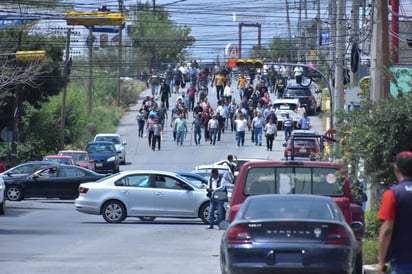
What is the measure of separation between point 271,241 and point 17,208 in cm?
2337

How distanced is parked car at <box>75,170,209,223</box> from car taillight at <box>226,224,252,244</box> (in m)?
15.8

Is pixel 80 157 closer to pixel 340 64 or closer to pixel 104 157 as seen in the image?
pixel 104 157

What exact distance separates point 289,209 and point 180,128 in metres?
45.2

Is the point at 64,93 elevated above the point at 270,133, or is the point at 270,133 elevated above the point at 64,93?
the point at 64,93

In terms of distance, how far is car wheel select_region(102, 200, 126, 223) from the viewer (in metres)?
28.9

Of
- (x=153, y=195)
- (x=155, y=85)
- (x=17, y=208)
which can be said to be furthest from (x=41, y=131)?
(x=153, y=195)

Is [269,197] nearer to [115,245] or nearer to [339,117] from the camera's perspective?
[339,117]

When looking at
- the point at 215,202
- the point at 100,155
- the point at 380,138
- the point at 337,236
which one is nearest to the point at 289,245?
the point at 337,236

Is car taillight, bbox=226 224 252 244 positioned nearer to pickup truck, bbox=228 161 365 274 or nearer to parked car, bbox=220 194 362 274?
parked car, bbox=220 194 362 274

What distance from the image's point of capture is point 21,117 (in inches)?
2271

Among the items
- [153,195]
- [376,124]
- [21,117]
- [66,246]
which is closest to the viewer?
[376,124]

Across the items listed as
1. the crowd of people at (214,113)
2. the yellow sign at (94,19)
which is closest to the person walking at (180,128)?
the crowd of people at (214,113)

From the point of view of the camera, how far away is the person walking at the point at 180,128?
57781 millimetres

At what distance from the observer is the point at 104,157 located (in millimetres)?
52219
